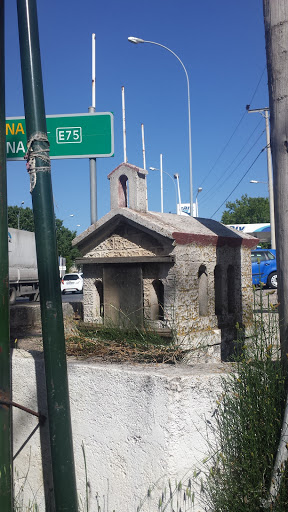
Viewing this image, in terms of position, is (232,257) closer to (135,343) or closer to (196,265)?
(196,265)

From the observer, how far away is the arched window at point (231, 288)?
18.3 feet

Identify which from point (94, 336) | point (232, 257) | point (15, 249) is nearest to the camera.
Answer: point (94, 336)

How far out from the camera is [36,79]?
2.99m

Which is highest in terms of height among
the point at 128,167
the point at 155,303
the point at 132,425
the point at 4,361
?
the point at 128,167

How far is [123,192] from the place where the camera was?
17.0 feet

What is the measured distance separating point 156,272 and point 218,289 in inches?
40.8

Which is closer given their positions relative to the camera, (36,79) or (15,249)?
(36,79)

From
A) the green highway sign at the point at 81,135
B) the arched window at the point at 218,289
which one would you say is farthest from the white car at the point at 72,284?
the green highway sign at the point at 81,135

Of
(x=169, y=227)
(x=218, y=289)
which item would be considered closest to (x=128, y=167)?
(x=169, y=227)

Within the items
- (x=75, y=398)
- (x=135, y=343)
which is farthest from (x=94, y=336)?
(x=75, y=398)

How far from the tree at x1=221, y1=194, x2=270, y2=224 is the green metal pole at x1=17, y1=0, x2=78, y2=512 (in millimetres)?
64804

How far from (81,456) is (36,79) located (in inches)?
91.9

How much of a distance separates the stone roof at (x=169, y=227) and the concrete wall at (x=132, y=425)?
1684mm

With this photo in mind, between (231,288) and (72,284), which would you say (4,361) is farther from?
(72,284)
